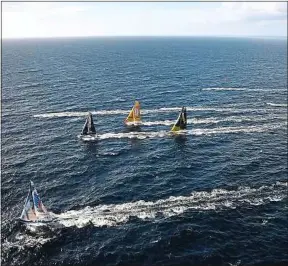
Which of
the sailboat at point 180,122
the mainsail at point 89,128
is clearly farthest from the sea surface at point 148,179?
the mainsail at point 89,128

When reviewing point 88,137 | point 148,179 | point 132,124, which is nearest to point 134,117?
point 132,124

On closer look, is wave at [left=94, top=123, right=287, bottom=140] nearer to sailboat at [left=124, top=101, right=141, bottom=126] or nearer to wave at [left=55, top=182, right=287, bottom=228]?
sailboat at [left=124, top=101, right=141, bottom=126]

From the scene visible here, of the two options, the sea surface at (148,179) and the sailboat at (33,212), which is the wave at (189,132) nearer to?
the sea surface at (148,179)

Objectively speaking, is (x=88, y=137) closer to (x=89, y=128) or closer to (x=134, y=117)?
(x=89, y=128)

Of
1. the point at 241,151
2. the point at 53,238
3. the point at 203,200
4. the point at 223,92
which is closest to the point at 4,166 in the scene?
the point at 53,238

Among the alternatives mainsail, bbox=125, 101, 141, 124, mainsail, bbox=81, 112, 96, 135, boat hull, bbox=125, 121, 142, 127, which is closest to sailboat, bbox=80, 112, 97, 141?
mainsail, bbox=81, 112, 96, 135
